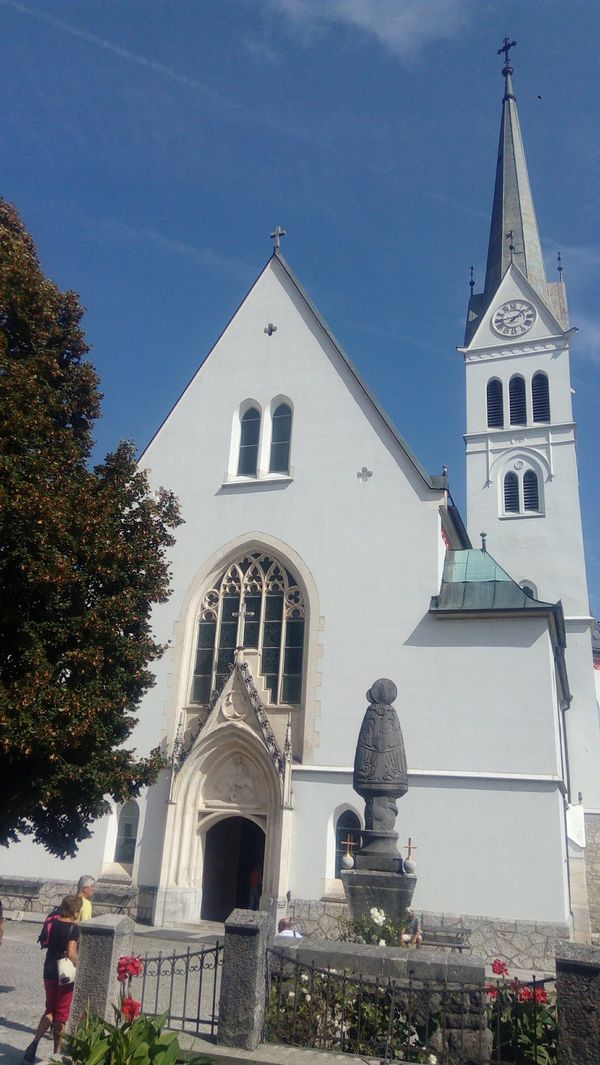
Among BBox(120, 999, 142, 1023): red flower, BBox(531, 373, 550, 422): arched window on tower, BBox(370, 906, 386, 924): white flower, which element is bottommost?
BBox(120, 999, 142, 1023): red flower

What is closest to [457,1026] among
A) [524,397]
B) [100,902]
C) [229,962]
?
[229,962]

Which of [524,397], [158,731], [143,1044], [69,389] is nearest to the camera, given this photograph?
[143,1044]

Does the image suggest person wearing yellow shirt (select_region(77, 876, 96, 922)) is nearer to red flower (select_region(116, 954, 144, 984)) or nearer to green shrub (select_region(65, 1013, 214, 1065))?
red flower (select_region(116, 954, 144, 984))

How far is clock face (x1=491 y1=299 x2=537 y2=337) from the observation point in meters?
32.4

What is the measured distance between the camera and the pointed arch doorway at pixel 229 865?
757 inches

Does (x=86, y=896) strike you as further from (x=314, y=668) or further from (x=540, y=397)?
(x=540, y=397)

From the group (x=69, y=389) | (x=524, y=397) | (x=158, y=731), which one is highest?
(x=524, y=397)

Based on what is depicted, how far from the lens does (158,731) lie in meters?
19.1

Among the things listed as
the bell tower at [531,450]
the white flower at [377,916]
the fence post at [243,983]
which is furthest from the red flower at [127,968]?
the bell tower at [531,450]

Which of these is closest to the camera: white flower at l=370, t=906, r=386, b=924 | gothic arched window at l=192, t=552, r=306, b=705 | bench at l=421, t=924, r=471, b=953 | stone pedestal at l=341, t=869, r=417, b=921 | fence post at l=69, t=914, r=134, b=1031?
fence post at l=69, t=914, r=134, b=1031

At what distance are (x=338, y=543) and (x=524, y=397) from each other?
15.0 metres

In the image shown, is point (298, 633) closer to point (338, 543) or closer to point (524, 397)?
point (338, 543)

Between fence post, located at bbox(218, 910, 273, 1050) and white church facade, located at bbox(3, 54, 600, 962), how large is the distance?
10.2 m

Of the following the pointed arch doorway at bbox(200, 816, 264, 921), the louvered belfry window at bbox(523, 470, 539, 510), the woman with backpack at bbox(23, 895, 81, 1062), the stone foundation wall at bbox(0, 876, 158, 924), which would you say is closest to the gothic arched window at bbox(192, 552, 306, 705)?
the pointed arch doorway at bbox(200, 816, 264, 921)
